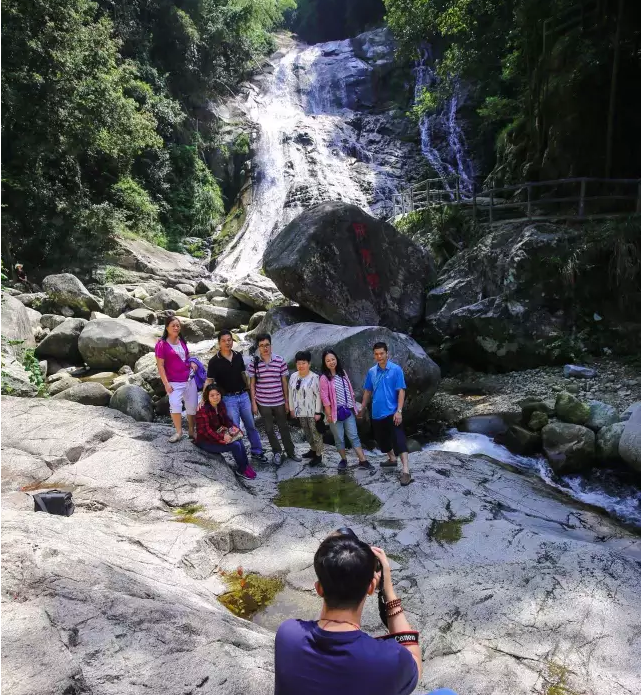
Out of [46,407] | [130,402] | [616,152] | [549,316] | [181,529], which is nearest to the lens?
[181,529]

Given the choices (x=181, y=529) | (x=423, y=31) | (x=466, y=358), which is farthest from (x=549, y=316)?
(x=423, y=31)

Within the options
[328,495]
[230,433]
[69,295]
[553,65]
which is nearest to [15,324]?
[69,295]

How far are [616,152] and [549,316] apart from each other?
6.50 m

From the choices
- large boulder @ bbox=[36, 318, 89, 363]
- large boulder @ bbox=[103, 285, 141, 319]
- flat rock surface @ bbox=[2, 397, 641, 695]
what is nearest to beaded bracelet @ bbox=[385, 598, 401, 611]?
flat rock surface @ bbox=[2, 397, 641, 695]

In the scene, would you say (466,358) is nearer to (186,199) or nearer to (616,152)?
(616,152)

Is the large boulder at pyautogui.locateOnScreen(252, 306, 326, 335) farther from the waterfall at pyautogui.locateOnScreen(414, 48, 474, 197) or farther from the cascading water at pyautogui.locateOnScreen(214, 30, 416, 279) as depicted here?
the waterfall at pyautogui.locateOnScreen(414, 48, 474, 197)

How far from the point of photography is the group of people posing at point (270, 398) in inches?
221

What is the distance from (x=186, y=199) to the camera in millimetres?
24844

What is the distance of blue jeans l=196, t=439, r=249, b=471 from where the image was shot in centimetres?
577

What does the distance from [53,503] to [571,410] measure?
708cm

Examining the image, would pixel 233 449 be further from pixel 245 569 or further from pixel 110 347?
pixel 110 347

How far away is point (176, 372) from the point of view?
592 centimetres

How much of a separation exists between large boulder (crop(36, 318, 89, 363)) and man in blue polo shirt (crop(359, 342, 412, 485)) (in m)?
9.16

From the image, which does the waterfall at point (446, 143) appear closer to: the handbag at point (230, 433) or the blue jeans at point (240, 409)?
the blue jeans at point (240, 409)
